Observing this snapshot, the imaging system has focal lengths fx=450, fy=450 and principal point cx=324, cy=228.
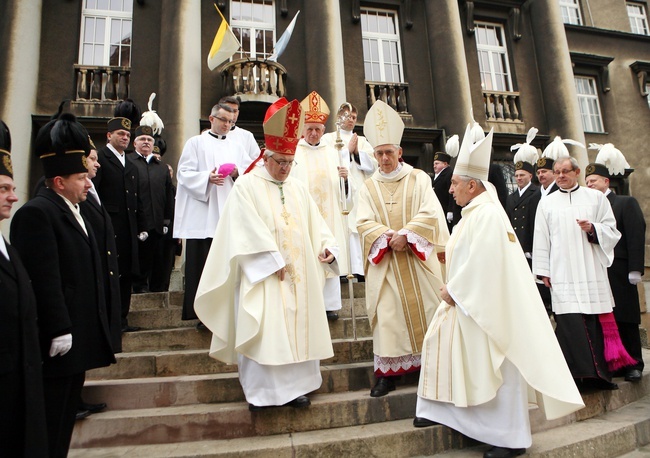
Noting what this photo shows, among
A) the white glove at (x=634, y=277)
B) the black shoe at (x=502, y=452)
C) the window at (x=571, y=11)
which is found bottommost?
the black shoe at (x=502, y=452)

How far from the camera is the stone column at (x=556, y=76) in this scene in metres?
14.2

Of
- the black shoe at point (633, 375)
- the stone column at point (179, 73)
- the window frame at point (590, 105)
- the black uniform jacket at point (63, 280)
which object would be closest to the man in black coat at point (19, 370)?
the black uniform jacket at point (63, 280)

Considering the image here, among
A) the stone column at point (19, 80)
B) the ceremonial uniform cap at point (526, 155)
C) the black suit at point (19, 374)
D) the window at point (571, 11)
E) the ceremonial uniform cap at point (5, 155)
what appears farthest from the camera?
the window at point (571, 11)

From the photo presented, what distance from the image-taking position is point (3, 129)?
2.79m

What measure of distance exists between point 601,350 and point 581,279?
28.2 inches

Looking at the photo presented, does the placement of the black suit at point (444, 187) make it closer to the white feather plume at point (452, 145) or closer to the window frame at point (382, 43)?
the white feather plume at point (452, 145)

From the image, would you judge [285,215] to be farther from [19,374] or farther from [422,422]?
[19,374]

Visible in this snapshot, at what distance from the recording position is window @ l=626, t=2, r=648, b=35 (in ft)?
62.8

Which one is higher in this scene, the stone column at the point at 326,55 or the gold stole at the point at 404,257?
the stone column at the point at 326,55

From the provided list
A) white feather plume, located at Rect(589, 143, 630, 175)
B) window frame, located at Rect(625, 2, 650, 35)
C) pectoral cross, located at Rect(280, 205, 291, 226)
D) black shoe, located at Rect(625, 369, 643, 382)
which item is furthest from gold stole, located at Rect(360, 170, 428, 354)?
window frame, located at Rect(625, 2, 650, 35)

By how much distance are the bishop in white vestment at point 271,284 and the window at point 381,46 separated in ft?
33.8

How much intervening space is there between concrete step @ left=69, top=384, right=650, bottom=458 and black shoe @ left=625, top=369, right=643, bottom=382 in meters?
1.04

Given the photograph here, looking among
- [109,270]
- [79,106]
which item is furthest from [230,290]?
[79,106]

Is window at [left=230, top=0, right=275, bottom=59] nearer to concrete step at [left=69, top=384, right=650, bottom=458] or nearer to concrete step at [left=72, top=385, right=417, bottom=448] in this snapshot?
concrete step at [left=72, top=385, right=417, bottom=448]
